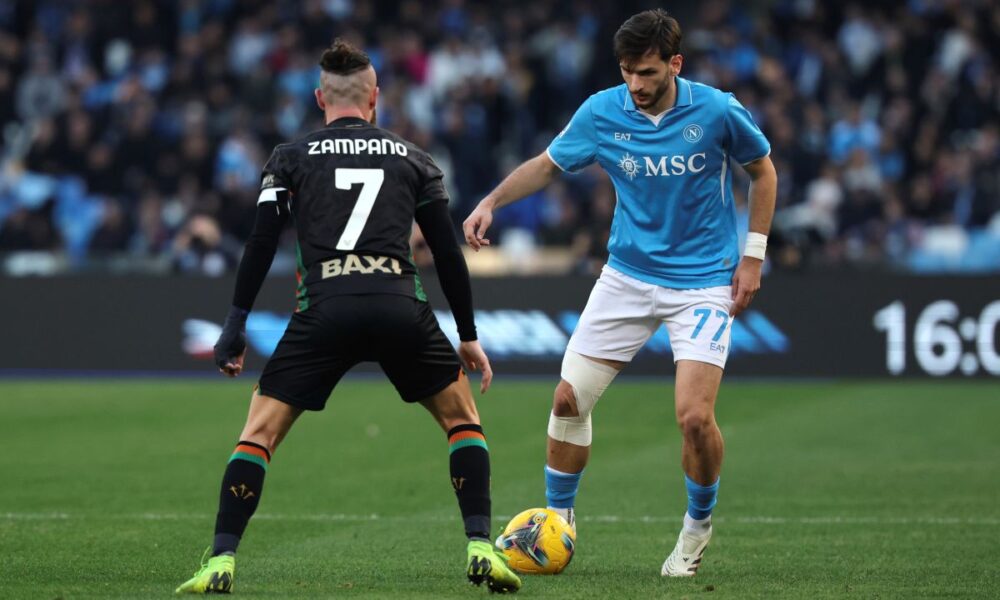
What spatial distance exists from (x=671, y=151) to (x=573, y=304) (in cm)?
1084

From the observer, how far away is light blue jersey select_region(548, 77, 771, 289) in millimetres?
7230

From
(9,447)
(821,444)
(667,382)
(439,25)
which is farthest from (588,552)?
(439,25)

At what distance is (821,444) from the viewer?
43.2ft

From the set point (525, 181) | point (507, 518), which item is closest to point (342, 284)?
point (525, 181)

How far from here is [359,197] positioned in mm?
6367

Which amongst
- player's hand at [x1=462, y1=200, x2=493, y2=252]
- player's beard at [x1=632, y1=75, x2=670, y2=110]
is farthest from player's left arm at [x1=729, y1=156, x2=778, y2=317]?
player's hand at [x1=462, y1=200, x2=493, y2=252]

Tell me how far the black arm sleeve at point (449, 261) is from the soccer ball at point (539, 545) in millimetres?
1149

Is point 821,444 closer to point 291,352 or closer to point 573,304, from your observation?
point 573,304

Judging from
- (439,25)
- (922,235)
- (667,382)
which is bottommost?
(667,382)

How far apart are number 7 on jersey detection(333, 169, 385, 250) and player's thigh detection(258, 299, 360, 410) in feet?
0.81

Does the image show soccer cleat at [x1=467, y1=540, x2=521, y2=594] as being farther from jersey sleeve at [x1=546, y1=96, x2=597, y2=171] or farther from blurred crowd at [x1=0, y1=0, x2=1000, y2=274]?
blurred crowd at [x1=0, y1=0, x2=1000, y2=274]

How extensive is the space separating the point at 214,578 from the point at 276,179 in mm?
1537

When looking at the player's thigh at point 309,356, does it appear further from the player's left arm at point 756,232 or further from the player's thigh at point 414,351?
the player's left arm at point 756,232

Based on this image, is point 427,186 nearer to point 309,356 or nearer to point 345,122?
point 345,122
